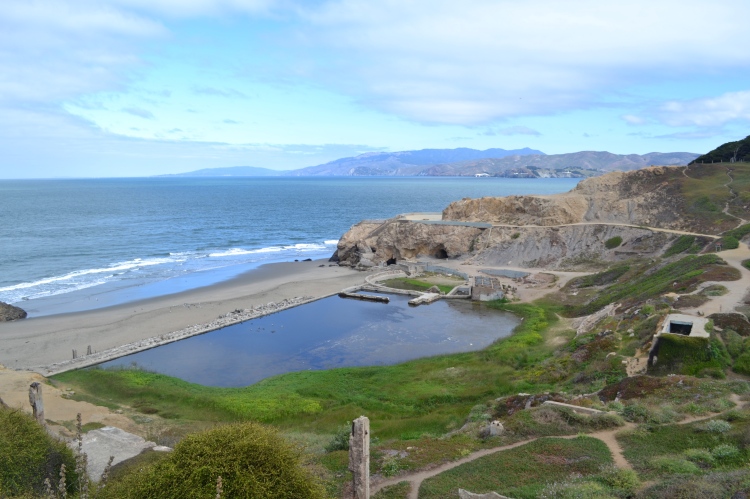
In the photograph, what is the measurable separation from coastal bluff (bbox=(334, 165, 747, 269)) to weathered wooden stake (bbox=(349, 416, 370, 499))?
51425mm

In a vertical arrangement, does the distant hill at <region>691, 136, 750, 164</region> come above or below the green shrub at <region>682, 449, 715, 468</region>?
above

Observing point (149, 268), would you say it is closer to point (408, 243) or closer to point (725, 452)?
point (408, 243)

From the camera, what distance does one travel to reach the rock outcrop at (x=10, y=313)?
4256 cm

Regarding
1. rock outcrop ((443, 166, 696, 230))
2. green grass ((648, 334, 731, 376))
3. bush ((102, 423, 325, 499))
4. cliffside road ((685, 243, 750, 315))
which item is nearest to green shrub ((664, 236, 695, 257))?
Answer: rock outcrop ((443, 166, 696, 230))

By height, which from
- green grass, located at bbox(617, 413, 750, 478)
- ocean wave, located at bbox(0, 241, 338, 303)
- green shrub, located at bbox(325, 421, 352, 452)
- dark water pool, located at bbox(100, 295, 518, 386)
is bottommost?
dark water pool, located at bbox(100, 295, 518, 386)

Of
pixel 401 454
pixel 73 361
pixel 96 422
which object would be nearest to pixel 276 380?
pixel 96 422

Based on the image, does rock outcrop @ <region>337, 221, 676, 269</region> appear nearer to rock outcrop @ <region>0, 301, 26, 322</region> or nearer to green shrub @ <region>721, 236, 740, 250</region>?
green shrub @ <region>721, 236, 740, 250</region>

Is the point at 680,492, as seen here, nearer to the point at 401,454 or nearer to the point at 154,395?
the point at 401,454

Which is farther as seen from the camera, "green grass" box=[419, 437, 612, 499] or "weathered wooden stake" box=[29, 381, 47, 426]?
"weathered wooden stake" box=[29, 381, 47, 426]

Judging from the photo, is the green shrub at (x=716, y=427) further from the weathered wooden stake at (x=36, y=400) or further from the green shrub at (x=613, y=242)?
the green shrub at (x=613, y=242)

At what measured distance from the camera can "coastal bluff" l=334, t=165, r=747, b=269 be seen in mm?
59000

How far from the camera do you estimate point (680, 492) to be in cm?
1128

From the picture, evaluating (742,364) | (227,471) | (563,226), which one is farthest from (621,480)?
(563,226)

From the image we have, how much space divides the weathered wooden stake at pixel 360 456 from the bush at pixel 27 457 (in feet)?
20.9
